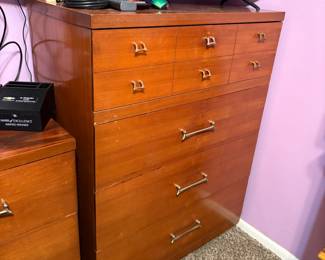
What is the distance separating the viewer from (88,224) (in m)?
1.04

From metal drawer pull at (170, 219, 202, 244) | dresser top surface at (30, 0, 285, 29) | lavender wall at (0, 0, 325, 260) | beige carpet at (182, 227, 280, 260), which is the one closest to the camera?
dresser top surface at (30, 0, 285, 29)

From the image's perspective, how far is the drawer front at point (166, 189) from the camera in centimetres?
102

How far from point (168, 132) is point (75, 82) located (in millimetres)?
346

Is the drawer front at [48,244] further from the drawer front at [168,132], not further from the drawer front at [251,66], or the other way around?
the drawer front at [251,66]

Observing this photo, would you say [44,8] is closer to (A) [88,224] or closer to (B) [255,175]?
(A) [88,224]

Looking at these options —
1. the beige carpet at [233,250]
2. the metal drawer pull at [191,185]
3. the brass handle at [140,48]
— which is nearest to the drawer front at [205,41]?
the brass handle at [140,48]

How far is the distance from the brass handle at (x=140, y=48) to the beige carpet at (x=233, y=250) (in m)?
1.04

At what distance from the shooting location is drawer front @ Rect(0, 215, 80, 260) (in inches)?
33.0

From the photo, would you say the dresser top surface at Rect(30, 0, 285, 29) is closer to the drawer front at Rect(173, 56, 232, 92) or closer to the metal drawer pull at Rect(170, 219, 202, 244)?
the drawer front at Rect(173, 56, 232, 92)

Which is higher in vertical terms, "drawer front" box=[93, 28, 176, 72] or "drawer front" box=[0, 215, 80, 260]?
"drawer front" box=[93, 28, 176, 72]

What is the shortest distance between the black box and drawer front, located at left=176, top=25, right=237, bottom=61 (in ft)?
1.41

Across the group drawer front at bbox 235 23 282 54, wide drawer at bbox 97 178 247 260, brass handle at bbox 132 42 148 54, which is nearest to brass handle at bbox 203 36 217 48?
drawer front at bbox 235 23 282 54

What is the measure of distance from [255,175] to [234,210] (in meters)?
0.21

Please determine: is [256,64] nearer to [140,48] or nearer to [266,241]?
[140,48]
